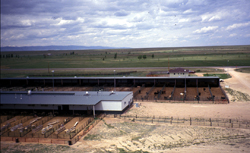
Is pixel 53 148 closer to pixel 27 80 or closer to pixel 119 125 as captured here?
pixel 119 125

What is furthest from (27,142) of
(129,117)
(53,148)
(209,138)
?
(209,138)

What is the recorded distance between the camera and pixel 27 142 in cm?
1767

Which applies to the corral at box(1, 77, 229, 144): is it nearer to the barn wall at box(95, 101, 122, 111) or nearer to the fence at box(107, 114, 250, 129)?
the barn wall at box(95, 101, 122, 111)

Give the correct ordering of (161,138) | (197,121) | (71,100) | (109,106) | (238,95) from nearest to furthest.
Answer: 1. (161,138)
2. (197,121)
3. (71,100)
4. (109,106)
5. (238,95)

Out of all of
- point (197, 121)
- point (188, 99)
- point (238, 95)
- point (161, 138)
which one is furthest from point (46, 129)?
point (238, 95)

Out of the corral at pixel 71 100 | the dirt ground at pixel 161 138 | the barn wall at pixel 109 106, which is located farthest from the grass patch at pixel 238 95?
the barn wall at pixel 109 106

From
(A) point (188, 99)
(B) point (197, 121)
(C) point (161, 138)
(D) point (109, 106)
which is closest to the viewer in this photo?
(C) point (161, 138)

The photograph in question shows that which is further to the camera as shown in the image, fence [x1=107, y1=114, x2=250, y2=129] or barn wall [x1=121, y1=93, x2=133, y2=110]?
barn wall [x1=121, y1=93, x2=133, y2=110]

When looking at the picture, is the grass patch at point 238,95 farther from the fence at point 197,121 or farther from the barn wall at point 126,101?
the barn wall at point 126,101

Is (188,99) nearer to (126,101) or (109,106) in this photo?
(126,101)

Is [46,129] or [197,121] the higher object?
[46,129]

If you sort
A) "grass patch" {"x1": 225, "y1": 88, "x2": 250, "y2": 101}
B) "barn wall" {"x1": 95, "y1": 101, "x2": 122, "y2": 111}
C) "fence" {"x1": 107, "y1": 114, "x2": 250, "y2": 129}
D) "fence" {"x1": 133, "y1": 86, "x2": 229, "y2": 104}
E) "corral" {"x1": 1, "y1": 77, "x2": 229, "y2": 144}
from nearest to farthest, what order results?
"corral" {"x1": 1, "y1": 77, "x2": 229, "y2": 144} → "fence" {"x1": 107, "y1": 114, "x2": 250, "y2": 129} → "barn wall" {"x1": 95, "y1": 101, "x2": 122, "y2": 111} → "fence" {"x1": 133, "y1": 86, "x2": 229, "y2": 104} → "grass patch" {"x1": 225, "y1": 88, "x2": 250, "y2": 101}

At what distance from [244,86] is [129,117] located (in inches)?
1463

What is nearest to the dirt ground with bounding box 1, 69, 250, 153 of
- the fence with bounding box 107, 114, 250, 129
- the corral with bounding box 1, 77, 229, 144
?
the fence with bounding box 107, 114, 250, 129
